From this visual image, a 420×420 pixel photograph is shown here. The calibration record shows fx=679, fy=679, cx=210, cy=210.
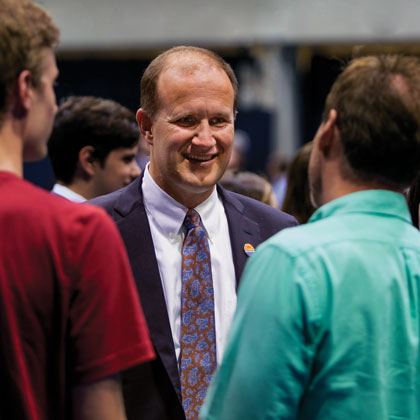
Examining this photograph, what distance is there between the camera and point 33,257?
1.20 metres

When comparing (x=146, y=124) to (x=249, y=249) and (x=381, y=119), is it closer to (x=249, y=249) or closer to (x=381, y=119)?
(x=249, y=249)

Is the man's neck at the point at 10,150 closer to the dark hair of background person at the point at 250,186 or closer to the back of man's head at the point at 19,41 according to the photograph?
the back of man's head at the point at 19,41

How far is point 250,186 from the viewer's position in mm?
3361

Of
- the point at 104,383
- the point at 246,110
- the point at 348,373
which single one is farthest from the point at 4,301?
the point at 246,110

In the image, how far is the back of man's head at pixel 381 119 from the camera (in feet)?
4.55

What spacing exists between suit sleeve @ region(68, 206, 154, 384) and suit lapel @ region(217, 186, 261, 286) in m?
0.95

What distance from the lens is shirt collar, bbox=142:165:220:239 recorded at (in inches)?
86.4

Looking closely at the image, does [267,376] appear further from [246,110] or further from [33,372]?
[246,110]

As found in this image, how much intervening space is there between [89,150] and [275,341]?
192 cm

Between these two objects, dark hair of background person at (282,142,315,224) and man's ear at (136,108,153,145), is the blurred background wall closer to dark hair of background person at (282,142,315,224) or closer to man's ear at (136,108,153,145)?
dark hair of background person at (282,142,315,224)

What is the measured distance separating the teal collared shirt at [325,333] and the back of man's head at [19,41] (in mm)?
582

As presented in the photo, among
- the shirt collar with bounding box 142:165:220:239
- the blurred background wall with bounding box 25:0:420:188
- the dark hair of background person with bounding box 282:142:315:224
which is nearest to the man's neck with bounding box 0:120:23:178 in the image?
the shirt collar with bounding box 142:165:220:239

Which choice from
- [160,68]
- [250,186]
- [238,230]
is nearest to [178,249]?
[238,230]

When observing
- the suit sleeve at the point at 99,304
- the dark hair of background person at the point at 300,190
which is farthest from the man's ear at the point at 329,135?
the dark hair of background person at the point at 300,190
